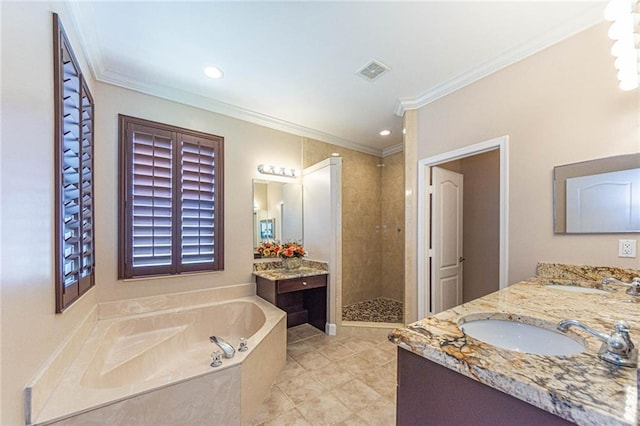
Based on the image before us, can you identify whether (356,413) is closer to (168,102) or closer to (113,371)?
(113,371)

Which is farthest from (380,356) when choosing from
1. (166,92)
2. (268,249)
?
(166,92)

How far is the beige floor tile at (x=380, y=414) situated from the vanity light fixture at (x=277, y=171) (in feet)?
8.52

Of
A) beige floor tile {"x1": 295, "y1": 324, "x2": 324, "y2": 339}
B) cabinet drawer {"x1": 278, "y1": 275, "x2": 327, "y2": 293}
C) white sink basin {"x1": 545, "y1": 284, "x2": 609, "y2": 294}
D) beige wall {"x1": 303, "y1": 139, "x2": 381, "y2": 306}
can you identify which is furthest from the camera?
beige wall {"x1": 303, "y1": 139, "x2": 381, "y2": 306}

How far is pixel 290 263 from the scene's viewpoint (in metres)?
3.18

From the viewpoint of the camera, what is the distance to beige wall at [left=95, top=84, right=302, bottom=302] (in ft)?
7.54

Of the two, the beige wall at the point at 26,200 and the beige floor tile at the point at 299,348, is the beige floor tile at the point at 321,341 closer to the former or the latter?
the beige floor tile at the point at 299,348

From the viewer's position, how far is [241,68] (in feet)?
7.47

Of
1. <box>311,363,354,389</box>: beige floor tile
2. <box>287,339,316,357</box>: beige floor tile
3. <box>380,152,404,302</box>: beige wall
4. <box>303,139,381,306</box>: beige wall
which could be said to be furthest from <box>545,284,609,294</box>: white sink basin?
<box>303,139,381,306</box>: beige wall

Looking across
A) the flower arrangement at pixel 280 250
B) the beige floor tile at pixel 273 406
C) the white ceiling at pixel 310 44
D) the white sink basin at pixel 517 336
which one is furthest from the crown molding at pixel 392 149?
the beige floor tile at pixel 273 406

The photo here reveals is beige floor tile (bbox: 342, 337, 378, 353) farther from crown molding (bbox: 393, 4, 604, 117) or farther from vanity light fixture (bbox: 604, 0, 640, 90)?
vanity light fixture (bbox: 604, 0, 640, 90)

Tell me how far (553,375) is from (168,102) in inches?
129

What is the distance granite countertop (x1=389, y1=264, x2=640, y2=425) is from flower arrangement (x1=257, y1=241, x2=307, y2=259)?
2161mm

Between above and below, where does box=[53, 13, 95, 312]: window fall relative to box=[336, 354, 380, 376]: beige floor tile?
above

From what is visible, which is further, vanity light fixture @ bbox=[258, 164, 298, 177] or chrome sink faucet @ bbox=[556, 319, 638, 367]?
vanity light fixture @ bbox=[258, 164, 298, 177]
